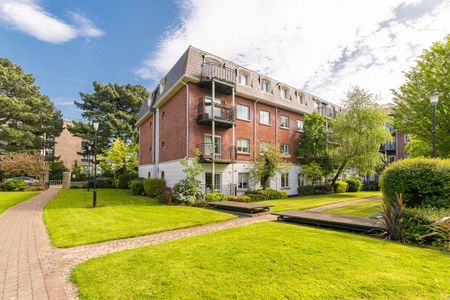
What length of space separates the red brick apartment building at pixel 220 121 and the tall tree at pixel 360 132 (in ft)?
14.6

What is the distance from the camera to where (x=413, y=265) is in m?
4.90

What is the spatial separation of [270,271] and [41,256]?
19.1 ft

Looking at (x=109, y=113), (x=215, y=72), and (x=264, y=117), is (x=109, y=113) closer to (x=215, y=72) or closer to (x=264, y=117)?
(x=215, y=72)

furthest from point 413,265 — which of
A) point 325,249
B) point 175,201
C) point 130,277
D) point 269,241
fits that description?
point 175,201

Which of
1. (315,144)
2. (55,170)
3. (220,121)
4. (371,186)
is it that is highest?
(220,121)

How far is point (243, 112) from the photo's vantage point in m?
21.4

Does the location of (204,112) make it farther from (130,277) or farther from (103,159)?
(103,159)

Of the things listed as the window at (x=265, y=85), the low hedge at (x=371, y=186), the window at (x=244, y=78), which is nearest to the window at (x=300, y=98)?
the window at (x=265, y=85)

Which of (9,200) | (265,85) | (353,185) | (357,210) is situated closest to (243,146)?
(265,85)

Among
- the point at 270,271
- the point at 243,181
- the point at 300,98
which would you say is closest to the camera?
the point at 270,271

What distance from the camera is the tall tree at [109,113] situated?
121ft

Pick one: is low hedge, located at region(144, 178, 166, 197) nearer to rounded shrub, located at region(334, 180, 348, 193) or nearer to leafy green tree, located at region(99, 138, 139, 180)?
leafy green tree, located at region(99, 138, 139, 180)

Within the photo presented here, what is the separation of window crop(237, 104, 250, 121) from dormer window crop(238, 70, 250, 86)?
7.28ft

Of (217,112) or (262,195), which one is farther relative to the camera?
(217,112)
